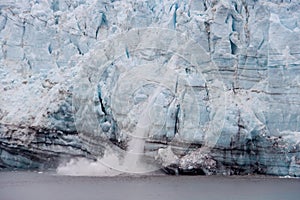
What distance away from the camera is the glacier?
19719 millimetres

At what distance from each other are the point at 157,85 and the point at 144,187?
462 cm

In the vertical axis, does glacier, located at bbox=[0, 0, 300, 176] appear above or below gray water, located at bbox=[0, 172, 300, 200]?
above

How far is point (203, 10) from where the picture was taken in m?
21.5

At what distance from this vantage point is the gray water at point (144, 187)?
15422 millimetres

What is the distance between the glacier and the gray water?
1.09 meters

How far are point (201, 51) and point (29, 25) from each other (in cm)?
685

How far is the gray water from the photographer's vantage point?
50.6 feet

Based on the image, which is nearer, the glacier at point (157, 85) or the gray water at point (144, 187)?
the gray water at point (144, 187)

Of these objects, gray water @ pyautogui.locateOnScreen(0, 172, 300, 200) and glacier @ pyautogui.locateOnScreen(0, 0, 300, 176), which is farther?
glacier @ pyautogui.locateOnScreen(0, 0, 300, 176)

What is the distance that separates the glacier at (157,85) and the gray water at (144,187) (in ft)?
3.56

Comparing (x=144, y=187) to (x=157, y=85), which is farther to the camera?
(x=157, y=85)

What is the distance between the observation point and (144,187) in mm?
17250

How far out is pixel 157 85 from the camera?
20703 millimetres

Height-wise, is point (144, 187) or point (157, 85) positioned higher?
point (157, 85)
